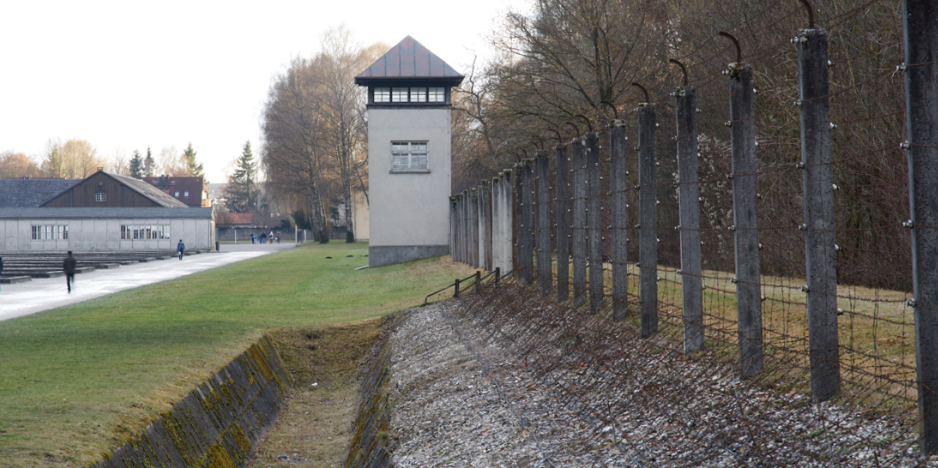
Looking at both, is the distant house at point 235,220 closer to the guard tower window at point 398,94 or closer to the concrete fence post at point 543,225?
the guard tower window at point 398,94

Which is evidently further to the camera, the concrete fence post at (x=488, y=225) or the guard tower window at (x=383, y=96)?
the guard tower window at (x=383, y=96)

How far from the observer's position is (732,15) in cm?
1630

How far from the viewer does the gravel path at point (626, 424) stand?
13.4 feet

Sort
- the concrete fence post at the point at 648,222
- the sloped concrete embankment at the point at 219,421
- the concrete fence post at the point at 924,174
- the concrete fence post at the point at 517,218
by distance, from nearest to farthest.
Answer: the concrete fence post at the point at 924,174 → the sloped concrete embankment at the point at 219,421 → the concrete fence post at the point at 648,222 → the concrete fence post at the point at 517,218

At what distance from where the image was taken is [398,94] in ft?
105

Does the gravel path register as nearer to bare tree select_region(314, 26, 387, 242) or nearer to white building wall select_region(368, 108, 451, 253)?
white building wall select_region(368, 108, 451, 253)

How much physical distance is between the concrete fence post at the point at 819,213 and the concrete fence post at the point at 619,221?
11.5 ft

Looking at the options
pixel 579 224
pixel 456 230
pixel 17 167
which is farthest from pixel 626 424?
pixel 17 167

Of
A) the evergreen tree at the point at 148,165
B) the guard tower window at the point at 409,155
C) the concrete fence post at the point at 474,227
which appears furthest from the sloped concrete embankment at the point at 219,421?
the evergreen tree at the point at 148,165

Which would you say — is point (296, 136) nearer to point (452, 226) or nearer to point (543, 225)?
point (452, 226)

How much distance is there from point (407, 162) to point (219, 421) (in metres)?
23.9

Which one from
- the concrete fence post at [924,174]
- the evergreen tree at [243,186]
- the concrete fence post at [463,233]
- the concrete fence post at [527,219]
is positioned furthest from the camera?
the evergreen tree at [243,186]

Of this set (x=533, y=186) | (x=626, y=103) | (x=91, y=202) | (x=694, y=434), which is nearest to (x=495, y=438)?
(x=694, y=434)

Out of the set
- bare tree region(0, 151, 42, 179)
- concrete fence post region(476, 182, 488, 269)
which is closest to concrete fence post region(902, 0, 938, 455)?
concrete fence post region(476, 182, 488, 269)
